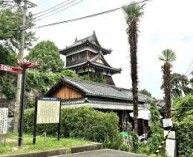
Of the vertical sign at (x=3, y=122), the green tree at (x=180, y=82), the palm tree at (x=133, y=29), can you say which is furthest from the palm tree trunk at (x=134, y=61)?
the green tree at (x=180, y=82)

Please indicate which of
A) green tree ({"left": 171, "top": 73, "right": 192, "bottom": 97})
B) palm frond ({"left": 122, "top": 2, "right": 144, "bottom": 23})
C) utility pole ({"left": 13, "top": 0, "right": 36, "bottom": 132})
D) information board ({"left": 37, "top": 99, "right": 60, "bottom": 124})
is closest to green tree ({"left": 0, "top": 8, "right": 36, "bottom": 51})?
utility pole ({"left": 13, "top": 0, "right": 36, "bottom": 132})

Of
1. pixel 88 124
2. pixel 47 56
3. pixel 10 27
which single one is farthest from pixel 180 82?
pixel 88 124

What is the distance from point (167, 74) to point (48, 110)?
7003 millimetres

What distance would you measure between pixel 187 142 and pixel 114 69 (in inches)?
1457

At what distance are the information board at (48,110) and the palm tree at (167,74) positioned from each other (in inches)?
241

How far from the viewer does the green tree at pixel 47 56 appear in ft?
150

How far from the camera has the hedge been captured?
41.7 feet

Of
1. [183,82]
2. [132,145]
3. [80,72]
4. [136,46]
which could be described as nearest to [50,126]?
[132,145]

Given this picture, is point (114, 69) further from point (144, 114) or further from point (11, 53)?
point (144, 114)

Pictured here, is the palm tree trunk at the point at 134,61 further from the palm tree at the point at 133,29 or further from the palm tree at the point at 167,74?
the palm tree at the point at 167,74

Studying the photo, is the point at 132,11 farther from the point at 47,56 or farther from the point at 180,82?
the point at 180,82

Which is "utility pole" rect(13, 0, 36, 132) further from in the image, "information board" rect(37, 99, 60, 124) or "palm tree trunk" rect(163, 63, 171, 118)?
"palm tree trunk" rect(163, 63, 171, 118)

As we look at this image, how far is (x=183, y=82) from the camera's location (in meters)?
51.5

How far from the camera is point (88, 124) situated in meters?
13.1
